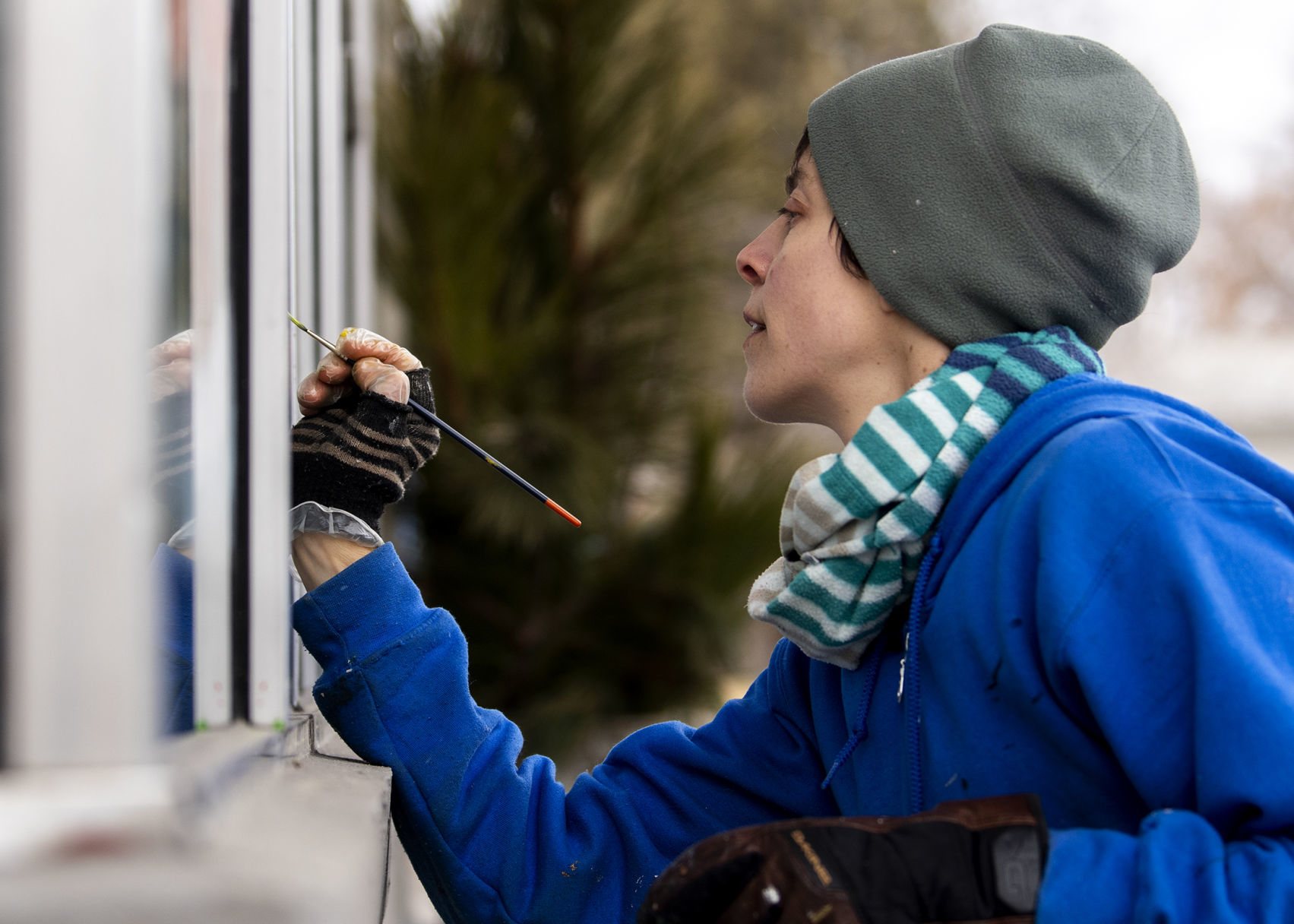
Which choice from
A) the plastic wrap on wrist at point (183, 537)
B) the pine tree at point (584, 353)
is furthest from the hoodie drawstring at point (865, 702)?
the pine tree at point (584, 353)

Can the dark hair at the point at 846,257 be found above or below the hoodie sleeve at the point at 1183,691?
above

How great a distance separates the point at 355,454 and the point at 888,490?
0.45 metres

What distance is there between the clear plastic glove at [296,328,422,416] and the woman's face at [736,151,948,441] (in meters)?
0.33

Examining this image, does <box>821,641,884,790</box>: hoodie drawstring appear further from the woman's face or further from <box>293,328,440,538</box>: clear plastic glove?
<box>293,328,440,538</box>: clear plastic glove

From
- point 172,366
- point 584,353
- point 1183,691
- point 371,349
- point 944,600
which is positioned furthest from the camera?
point 584,353

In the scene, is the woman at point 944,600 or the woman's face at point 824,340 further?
→ the woman's face at point 824,340

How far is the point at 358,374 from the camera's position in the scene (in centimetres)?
102

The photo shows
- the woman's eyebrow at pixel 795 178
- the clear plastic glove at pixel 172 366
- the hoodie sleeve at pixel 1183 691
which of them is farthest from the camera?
the woman's eyebrow at pixel 795 178

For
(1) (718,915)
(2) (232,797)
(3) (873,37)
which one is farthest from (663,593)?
(3) (873,37)

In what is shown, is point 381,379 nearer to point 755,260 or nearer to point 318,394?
point 318,394

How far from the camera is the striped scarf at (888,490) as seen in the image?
0.93m

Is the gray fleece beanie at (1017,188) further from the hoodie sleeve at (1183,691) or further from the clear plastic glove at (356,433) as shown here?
the clear plastic glove at (356,433)

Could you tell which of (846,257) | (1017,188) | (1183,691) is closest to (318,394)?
(846,257)

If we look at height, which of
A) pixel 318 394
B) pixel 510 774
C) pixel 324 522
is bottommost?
pixel 510 774
